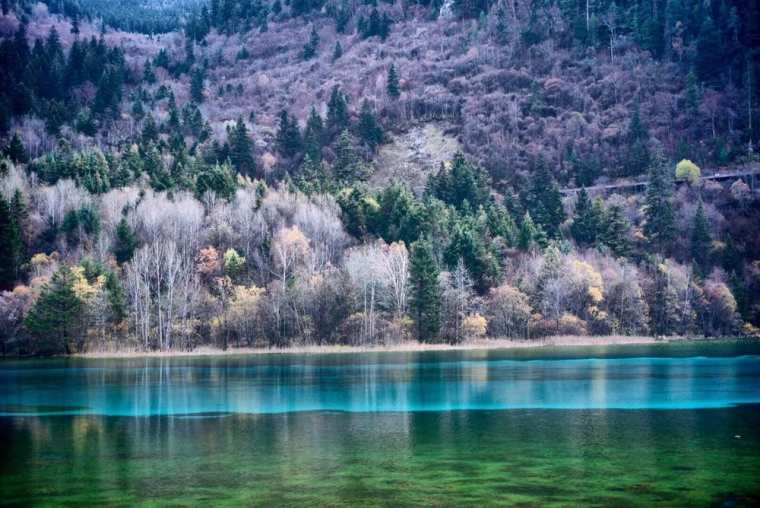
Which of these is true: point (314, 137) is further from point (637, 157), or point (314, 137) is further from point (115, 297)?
point (115, 297)

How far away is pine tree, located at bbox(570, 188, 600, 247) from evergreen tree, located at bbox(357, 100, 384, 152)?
187ft

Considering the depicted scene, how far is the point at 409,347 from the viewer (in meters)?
92.9

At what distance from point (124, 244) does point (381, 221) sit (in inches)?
1456

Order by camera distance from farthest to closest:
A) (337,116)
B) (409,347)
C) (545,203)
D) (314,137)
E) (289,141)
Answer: (337,116), (289,141), (314,137), (545,203), (409,347)

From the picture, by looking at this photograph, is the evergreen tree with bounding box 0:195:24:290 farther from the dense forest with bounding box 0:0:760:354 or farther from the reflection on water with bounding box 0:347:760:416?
the reflection on water with bounding box 0:347:760:416

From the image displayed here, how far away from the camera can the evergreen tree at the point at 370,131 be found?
170000 mm

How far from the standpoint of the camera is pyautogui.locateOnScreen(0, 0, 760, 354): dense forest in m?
94.1

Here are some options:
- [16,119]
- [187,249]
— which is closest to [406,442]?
[187,249]

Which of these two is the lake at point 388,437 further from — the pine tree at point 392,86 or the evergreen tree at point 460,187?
the pine tree at point 392,86

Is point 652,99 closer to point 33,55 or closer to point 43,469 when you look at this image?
point 33,55

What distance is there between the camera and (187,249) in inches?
4129

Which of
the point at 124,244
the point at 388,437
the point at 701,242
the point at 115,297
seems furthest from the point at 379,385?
the point at 701,242

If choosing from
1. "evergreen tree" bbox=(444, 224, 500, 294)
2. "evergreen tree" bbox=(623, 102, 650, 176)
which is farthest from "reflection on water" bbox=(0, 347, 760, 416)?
"evergreen tree" bbox=(623, 102, 650, 176)

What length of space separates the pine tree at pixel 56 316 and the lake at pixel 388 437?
21.6 metres
